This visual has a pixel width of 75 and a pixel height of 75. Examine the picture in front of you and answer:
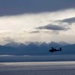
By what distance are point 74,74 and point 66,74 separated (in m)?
5.99

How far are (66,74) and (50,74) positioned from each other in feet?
16.2

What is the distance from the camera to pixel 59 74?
5689 inches

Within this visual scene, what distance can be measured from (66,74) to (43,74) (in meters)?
7.05

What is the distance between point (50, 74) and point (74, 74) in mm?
9410

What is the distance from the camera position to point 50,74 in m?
147

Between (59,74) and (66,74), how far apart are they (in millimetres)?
2606

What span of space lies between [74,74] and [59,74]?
6.00 metres

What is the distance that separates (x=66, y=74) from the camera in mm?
145875

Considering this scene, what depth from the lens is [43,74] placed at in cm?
14600

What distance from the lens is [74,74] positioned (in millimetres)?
140250
